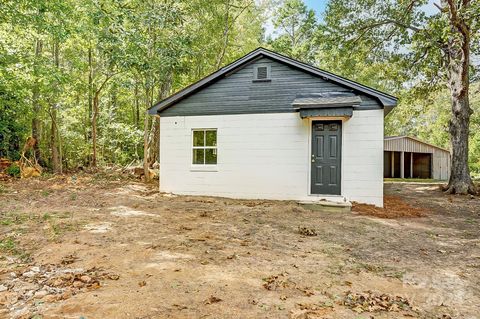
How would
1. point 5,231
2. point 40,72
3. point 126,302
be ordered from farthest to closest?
1. point 40,72
2. point 5,231
3. point 126,302

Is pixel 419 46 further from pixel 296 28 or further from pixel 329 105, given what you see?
pixel 296 28

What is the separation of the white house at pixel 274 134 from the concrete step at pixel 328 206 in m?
0.41

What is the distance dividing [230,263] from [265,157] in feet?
18.7

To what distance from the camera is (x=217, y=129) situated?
9.81 meters

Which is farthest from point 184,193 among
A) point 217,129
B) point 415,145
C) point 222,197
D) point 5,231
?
point 415,145

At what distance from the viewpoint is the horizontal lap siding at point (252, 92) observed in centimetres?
905

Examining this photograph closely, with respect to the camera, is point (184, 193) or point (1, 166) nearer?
point (184, 193)

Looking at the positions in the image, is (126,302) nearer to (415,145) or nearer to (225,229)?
(225,229)

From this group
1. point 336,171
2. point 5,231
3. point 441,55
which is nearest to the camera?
point 5,231

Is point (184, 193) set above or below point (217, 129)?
below

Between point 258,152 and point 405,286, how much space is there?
21.0 ft

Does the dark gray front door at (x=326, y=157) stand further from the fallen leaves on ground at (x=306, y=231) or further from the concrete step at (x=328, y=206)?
the fallen leaves on ground at (x=306, y=231)

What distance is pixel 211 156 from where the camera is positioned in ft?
32.5

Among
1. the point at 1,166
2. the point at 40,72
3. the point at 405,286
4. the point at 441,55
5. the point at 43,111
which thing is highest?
the point at 441,55
